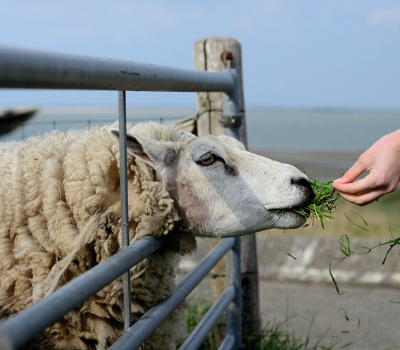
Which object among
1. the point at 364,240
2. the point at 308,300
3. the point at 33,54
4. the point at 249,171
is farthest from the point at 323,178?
the point at 33,54

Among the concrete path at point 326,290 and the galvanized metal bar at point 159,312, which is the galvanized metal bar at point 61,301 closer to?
the galvanized metal bar at point 159,312

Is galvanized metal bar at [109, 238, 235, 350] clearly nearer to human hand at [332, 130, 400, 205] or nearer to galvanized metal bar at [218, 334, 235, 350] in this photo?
galvanized metal bar at [218, 334, 235, 350]

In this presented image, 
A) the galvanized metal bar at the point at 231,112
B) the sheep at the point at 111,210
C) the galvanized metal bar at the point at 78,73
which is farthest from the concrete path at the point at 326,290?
the galvanized metal bar at the point at 78,73

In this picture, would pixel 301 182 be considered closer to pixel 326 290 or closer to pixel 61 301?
pixel 61 301

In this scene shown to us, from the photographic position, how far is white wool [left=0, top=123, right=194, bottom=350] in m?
2.04

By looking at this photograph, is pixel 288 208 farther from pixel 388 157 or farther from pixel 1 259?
pixel 1 259

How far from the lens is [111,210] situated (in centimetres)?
211

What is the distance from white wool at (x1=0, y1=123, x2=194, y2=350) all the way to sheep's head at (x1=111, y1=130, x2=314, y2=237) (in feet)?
0.26

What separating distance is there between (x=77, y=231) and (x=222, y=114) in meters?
1.45

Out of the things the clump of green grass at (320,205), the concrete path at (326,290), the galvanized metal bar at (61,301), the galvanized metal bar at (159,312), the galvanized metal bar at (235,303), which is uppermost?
the clump of green grass at (320,205)

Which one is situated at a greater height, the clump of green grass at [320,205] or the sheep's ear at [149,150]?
the sheep's ear at [149,150]

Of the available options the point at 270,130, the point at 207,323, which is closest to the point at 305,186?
the point at 207,323

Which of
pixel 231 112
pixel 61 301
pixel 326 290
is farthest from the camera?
pixel 326 290

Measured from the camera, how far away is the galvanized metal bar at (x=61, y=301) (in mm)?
996
